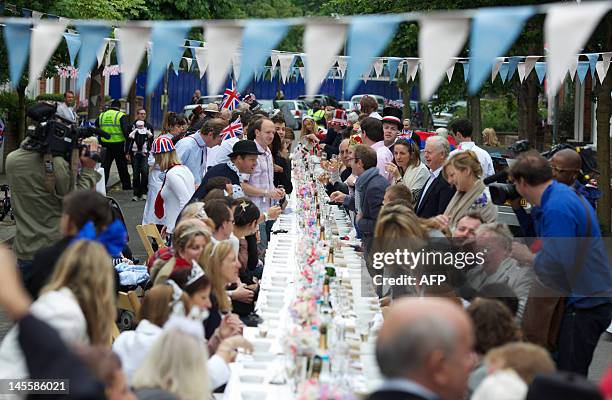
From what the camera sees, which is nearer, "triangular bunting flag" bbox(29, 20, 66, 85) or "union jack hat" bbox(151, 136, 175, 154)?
"triangular bunting flag" bbox(29, 20, 66, 85)

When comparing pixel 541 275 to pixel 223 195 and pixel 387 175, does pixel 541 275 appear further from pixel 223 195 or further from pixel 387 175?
pixel 387 175

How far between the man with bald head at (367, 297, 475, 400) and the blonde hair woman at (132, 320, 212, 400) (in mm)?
1424

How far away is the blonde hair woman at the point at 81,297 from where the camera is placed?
481 cm

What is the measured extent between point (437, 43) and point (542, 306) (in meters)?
2.28

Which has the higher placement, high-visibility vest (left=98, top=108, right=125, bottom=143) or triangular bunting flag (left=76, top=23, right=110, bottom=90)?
high-visibility vest (left=98, top=108, right=125, bottom=143)

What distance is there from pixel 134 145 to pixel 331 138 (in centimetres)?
436

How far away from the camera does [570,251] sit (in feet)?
22.4

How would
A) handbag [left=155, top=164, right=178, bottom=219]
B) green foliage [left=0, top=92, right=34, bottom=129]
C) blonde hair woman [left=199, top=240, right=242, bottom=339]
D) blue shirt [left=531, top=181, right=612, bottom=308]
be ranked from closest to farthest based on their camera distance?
blue shirt [left=531, top=181, right=612, bottom=308], blonde hair woman [left=199, top=240, right=242, bottom=339], handbag [left=155, top=164, right=178, bottom=219], green foliage [left=0, top=92, right=34, bottom=129]

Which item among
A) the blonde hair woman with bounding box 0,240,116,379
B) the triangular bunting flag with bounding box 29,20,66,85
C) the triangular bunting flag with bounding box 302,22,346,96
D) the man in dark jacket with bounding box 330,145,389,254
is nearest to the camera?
the blonde hair woman with bounding box 0,240,116,379

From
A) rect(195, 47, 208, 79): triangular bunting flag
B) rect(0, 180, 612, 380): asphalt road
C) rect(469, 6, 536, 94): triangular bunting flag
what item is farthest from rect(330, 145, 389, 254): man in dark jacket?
rect(195, 47, 208, 79): triangular bunting flag

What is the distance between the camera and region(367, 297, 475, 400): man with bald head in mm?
3420

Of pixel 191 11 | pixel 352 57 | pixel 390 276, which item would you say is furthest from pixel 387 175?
pixel 191 11

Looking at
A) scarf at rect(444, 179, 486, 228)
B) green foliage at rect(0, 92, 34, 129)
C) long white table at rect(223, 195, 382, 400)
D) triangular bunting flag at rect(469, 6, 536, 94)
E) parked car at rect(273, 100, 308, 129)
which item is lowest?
long white table at rect(223, 195, 382, 400)

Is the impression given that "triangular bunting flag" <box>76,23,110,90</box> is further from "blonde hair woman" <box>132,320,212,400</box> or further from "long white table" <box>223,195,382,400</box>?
"blonde hair woman" <box>132,320,212,400</box>
